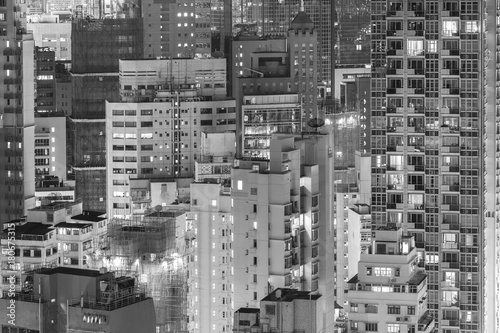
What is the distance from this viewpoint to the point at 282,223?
7706 cm

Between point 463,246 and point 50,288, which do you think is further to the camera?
point 463,246

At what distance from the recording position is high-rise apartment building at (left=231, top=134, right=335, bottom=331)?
77.2 m

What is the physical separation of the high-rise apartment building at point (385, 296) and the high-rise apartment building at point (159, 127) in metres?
35.7

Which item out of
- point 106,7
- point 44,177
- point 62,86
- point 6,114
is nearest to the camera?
point 6,114

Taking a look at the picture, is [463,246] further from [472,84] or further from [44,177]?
[44,177]

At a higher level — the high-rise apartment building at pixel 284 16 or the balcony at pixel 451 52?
the high-rise apartment building at pixel 284 16

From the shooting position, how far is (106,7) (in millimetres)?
141750

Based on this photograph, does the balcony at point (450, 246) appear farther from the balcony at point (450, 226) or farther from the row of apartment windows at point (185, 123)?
the row of apartment windows at point (185, 123)

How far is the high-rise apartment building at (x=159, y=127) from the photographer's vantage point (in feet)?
372

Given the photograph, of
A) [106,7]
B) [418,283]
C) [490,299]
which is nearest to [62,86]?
[106,7]

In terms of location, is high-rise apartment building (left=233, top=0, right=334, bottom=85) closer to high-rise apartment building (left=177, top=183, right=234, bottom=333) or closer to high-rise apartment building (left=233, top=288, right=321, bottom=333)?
high-rise apartment building (left=177, top=183, right=234, bottom=333)

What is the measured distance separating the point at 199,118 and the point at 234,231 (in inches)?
1446

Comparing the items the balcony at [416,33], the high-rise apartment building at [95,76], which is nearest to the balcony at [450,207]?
the balcony at [416,33]

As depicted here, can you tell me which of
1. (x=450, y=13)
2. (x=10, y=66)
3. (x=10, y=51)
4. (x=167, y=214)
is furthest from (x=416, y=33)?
(x=10, y=51)
